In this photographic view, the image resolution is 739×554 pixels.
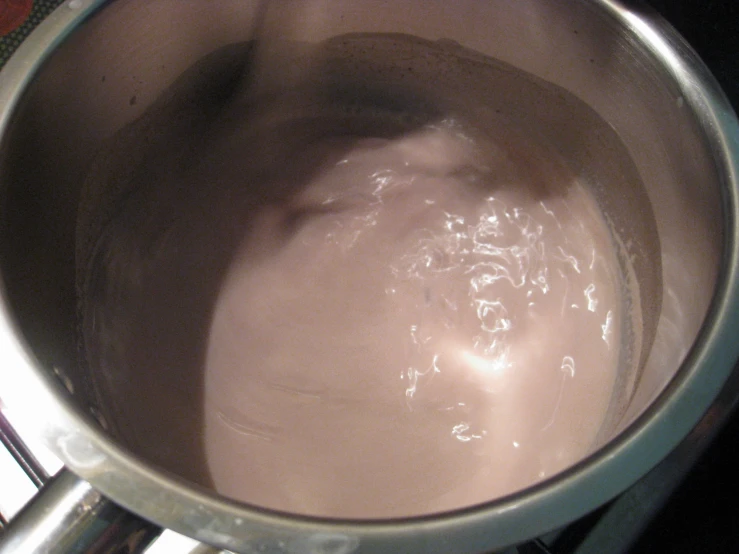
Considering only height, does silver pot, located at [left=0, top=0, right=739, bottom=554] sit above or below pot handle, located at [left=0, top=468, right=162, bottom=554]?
above

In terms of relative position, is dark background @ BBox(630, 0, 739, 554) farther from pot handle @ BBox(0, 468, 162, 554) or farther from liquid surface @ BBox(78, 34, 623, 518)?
pot handle @ BBox(0, 468, 162, 554)

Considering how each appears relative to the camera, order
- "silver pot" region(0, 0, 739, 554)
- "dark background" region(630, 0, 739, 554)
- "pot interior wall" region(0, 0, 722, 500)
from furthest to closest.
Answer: "dark background" region(630, 0, 739, 554)
"pot interior wall" region(0, 0, 722, 500)
"silver pot" region(0, 0, 739, 554)

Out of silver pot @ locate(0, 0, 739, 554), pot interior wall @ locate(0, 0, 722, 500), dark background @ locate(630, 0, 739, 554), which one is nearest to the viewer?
silver pot @ locate(0, 0, 739, 554)

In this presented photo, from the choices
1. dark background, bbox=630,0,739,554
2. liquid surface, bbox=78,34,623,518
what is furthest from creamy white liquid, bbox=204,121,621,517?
dark background, bbox=630,0,739,554

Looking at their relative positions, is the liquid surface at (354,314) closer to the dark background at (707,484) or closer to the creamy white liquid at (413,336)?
the creamy white liquid at (413,336)

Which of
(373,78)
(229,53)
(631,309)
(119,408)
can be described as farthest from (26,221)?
(631,309)

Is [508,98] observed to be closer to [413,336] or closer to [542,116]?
[542,116]

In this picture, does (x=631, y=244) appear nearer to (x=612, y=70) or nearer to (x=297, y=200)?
(x=612, y=70)

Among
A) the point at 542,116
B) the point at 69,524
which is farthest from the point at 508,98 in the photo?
the point at 69,524

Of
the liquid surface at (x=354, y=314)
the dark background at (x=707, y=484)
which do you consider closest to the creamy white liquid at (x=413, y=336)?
the liquid surface at (x=354, y=314)
